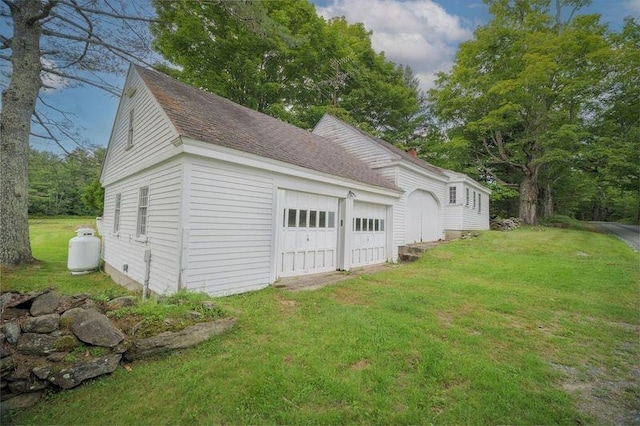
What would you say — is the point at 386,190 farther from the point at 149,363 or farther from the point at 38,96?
the point at 38,96

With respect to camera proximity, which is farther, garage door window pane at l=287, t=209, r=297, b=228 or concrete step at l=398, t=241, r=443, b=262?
concrete step at l=398, t=241, r=443, b=262

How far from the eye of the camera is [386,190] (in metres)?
10.9

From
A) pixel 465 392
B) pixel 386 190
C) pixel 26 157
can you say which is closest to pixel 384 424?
pixel 465 392

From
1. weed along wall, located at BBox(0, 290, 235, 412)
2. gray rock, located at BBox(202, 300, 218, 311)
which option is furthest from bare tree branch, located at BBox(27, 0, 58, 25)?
gray rock, located at BBox(202, 300, 218, 311)

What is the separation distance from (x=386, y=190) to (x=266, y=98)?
1324 centimetres

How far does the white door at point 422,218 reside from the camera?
1389 cm

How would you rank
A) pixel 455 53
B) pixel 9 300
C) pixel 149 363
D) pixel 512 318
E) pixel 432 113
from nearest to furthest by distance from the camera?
pixel 149 363 → pixel 9 300 → pixel 512 318 → pixel 455 53 → pixel 432 113

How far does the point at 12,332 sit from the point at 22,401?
77 centimetres

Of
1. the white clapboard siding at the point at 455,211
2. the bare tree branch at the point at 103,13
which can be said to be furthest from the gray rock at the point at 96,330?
the white clapboard siding at the point at 455,211

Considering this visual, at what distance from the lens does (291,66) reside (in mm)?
19109

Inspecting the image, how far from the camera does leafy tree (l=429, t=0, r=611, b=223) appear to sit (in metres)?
18.8

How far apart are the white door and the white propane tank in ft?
41.0

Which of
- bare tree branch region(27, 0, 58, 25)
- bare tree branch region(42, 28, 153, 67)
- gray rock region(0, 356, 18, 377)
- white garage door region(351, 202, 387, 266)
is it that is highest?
bare tree branch region(27, 0, 58, 25)

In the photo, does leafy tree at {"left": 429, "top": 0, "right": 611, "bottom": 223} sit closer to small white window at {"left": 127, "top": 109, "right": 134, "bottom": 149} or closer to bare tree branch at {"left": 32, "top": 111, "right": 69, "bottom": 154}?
small white window at {"left": 127, "top": 109, "right": 134, "bottom": 149}
